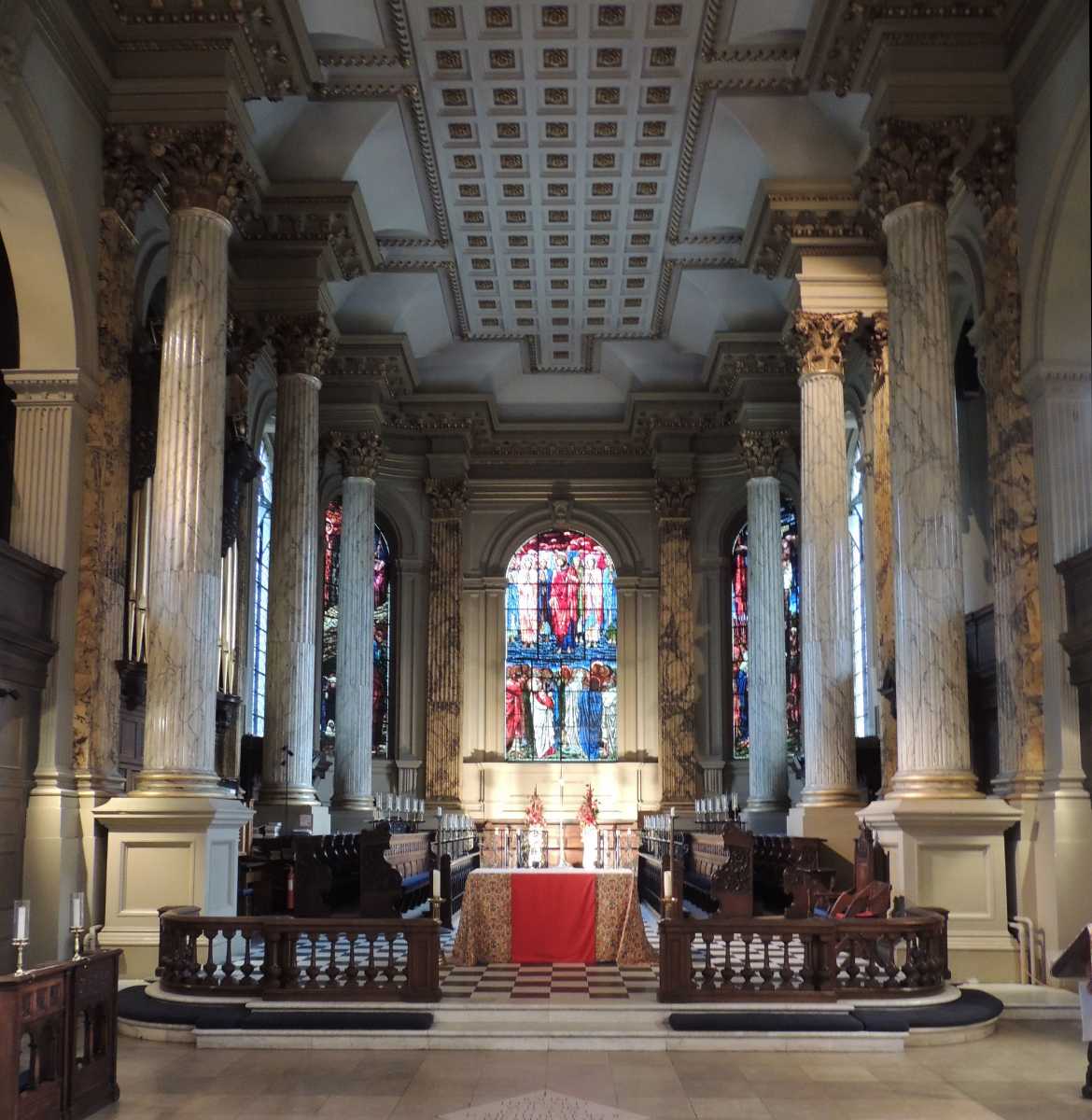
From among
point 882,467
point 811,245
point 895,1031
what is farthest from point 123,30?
point 895,1031

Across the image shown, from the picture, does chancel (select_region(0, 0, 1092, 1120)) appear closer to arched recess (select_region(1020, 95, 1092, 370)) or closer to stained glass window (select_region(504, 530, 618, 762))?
arched recess (select_region(1020, 95, 1092, 370))

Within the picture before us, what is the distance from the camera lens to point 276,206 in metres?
17.4

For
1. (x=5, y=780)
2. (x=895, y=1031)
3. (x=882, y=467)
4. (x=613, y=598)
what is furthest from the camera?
(x=613, y=598)

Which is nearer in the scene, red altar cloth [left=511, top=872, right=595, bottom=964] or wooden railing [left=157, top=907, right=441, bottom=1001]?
wooden railing [left=157, top=907, right=441, bottom=1001]

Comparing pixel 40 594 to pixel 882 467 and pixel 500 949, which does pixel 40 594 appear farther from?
pixel 882 467

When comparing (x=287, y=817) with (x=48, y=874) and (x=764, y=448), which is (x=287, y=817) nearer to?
(x=48, y=874)

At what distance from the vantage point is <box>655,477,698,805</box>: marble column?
26.0m

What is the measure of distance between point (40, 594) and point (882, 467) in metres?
9.63

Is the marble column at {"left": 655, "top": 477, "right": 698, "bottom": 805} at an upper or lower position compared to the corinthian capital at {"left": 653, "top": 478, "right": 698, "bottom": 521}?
lower

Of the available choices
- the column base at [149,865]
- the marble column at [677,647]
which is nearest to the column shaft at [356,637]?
the marble column at [677,647]

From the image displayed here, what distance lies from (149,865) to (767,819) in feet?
42.2

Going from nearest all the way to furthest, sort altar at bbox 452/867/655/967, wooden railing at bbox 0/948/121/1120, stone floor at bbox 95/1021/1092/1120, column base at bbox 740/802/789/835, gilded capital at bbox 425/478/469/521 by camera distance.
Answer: wooden railing at bbox 0/948/121/1120
stone floor at bbox 95/1021/1092/1120
altar at bbox 452/867/655/967
column base at bbox 740/802/789/835
gilded capital at bbox 425/478/469/521

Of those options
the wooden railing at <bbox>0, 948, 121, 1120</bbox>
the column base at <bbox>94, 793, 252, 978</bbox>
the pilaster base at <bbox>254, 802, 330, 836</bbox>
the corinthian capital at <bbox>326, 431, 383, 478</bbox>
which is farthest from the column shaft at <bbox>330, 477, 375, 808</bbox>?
the wooden railing at <bbox>0, 948, 121, 1120</bbox>

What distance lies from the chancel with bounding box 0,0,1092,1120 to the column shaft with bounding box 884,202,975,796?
41 mm
